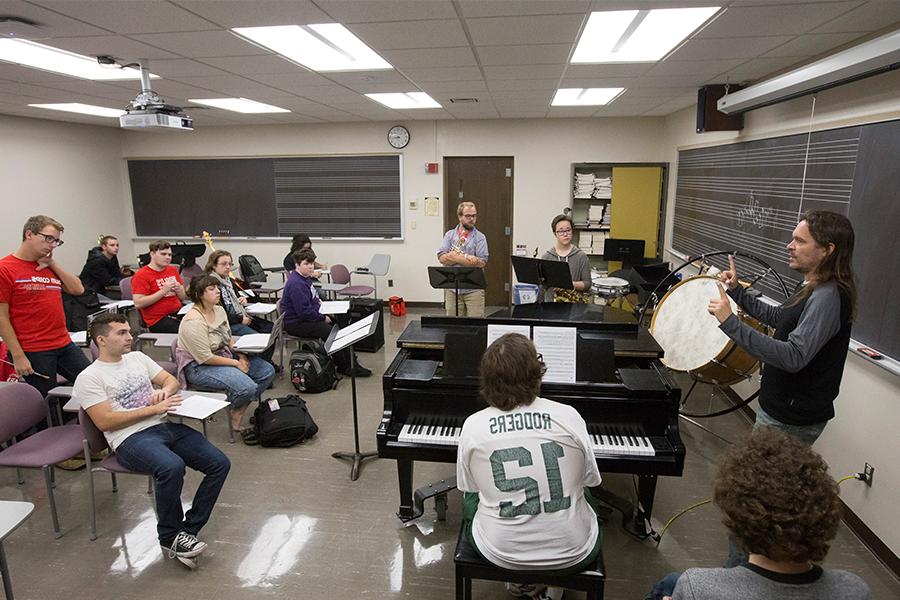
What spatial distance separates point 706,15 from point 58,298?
430cm

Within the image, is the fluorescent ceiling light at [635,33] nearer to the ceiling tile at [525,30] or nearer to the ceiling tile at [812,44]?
the ceiling tile at [525,30]

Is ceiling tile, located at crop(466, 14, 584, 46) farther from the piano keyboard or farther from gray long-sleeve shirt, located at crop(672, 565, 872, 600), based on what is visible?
gray long-sleeve shirt, located at crop(672, 565, 872, 600)

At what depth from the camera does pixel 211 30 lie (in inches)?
111

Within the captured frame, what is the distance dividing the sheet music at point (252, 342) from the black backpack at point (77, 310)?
7.41ft

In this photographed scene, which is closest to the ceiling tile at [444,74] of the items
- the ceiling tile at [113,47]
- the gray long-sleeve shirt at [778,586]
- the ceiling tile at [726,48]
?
the ceiling tile at [726,48]

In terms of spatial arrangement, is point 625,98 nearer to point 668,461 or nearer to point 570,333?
point 570,333

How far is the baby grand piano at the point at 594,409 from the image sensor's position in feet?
7.47

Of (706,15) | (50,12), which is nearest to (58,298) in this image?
(50,12)

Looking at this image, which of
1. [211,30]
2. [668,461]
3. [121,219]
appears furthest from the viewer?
[121,219]

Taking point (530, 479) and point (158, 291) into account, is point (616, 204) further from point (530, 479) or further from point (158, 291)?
point (530, 479)

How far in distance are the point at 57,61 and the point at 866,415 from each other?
5.63 m

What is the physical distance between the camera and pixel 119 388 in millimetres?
2607

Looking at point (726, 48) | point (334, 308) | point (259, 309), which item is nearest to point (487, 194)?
point (334, 308)

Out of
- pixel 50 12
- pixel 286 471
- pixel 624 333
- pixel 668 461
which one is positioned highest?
pixel 50 12
